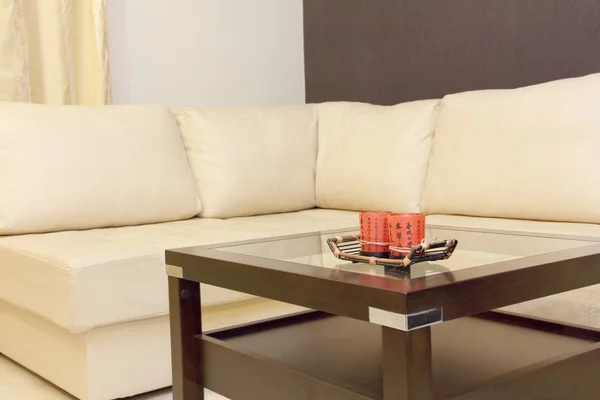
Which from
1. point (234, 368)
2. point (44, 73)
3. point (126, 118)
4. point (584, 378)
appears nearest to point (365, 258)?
point (234, 368)

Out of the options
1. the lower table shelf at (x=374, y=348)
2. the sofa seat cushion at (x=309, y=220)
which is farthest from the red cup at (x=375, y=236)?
the sofa seat cushion at (x=309, y=220)

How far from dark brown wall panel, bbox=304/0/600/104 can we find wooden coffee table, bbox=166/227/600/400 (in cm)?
147

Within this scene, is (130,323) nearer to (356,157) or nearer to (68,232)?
(68,232)

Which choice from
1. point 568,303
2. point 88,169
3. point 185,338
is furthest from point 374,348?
point 88,169

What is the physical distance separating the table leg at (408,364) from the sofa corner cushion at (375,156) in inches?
68.1

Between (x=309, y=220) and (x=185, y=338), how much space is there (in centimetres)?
123

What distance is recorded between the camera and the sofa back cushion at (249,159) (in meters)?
2.90

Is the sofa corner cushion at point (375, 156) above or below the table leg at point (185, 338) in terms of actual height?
above

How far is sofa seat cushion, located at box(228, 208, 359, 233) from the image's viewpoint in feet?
8.23

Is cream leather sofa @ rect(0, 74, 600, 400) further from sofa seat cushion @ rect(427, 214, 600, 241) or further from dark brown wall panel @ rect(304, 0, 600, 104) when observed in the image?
dark brown wall panel @ rect(304, 0, 600, 104)

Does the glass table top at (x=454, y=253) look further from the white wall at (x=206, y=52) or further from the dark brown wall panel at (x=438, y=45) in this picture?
the white wall at (x=206, y=52)

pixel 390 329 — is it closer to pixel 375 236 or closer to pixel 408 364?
pixel 408 364

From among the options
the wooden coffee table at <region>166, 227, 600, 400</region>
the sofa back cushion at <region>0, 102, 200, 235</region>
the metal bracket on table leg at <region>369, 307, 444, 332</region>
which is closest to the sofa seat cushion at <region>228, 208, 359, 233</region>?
the sofa back cushion at <region>0, 102, 200, 235</region>

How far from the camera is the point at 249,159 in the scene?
2.98 meters
